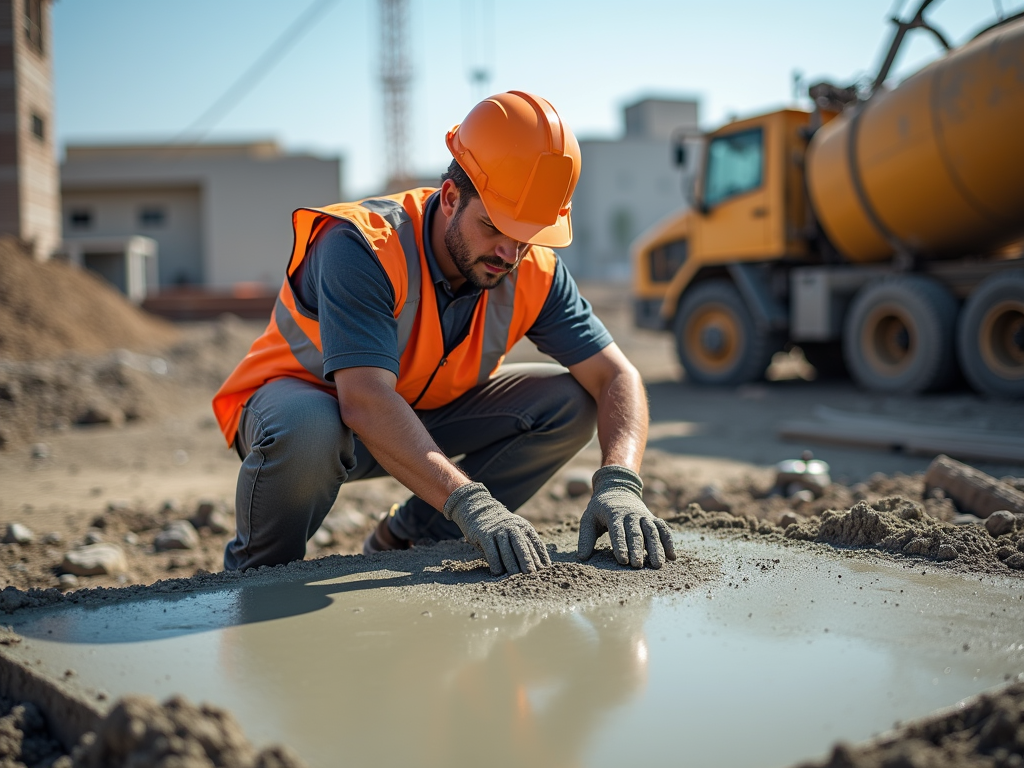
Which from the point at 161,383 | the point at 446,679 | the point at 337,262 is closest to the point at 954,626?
the point at 446,679

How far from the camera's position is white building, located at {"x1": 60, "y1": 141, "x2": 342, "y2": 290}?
25.1 metres

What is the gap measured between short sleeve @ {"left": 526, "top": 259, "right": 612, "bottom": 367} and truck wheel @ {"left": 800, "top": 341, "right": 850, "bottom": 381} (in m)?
6.83

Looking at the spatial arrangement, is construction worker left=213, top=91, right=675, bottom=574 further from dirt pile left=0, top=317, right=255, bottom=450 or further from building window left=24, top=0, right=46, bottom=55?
building window left=24, top=0, right=46, bottom=55

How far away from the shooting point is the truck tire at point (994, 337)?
6391 millimetres

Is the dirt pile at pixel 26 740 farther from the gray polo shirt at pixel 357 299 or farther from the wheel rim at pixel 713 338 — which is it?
the wheel rim at pixel 713 338

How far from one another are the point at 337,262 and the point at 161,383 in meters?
6.84

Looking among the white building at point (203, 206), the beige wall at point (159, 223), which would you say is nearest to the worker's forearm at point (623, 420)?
the white building at point (203, 206)

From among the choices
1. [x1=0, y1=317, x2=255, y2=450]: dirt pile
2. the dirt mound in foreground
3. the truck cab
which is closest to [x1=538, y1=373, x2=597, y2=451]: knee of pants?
[x1=0, y1=317, x2=255, y2=450]: dirt pile

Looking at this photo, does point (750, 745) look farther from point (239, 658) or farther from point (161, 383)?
point (161, 383)

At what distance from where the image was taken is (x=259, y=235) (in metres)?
25.3

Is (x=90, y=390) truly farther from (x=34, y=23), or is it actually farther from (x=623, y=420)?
(x=34, y=23)

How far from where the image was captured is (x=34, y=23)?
12.7 meters

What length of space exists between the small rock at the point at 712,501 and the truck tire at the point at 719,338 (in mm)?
5152

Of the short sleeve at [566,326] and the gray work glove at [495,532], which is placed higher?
the short sleeve at [566,326]
